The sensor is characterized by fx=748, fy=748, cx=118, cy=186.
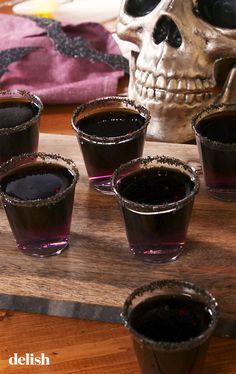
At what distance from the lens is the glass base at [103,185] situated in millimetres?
976

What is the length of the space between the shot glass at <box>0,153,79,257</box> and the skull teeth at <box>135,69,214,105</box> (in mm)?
240

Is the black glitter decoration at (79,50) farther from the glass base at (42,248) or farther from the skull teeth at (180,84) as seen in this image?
the glass base at (42,248)

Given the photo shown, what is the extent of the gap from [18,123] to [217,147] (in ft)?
0.88

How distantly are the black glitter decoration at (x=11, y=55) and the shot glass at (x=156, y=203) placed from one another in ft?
1.60

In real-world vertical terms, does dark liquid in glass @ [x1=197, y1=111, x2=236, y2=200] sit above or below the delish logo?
above

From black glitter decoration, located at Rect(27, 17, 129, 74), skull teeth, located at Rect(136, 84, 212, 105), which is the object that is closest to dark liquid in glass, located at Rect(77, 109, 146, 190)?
skull teeth, located at Rect(136, 84, 212, 105)

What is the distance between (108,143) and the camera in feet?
3.07

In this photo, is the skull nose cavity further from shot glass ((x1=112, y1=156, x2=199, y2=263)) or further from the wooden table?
the wooden table

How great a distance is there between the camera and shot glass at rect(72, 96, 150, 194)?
940mm

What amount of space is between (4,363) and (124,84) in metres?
0.64

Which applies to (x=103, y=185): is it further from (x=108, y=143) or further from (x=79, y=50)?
(x=79, y=50)

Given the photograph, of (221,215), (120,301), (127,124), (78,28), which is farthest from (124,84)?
(120,301)

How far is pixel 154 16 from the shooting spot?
3.60 ft

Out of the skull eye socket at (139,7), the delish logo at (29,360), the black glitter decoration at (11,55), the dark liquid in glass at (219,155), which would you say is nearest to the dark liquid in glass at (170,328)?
the delish logo at (29,360)
